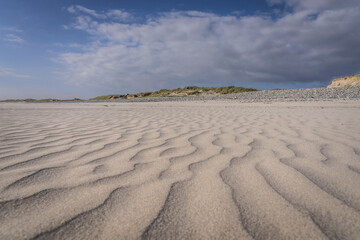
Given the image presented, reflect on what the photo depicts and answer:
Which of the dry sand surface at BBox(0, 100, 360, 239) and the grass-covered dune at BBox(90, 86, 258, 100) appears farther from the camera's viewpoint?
the grass-covered dune at BBox(90, 86, 258, 100)

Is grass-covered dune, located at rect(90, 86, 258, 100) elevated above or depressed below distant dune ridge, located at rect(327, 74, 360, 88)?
below

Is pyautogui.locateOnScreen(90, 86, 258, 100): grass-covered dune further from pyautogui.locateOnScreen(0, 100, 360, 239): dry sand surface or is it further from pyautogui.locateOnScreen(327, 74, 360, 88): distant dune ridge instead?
pyautogui.locateOnScreen(0, 100, 360, 239): dry sand surface

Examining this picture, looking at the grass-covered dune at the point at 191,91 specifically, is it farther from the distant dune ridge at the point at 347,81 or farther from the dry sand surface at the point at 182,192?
the dry sand surface at the point at 182,192

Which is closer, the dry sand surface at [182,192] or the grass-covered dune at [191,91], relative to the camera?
the dry sand surface at [182,192]

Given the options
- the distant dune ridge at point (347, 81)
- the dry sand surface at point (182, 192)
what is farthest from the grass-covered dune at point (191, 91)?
the dry sand surface at point (182, 192)

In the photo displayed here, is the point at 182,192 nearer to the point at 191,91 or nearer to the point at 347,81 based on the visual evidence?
the point at 191,91

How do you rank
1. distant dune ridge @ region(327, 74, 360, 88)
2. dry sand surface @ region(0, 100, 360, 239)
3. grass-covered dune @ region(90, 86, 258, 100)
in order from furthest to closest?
distant dune ridge @ region(327, 74, 360, 88)
grass-covered dune @ region(90, 86, 258, 100)
dry sand surface @ region(0, 100, 360, 239)

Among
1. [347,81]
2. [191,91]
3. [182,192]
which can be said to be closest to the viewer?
[182,192]

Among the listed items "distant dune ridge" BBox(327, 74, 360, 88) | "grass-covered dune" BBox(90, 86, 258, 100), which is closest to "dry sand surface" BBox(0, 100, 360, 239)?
"grass-covered dune" BBox(90, 86, 258, 100)

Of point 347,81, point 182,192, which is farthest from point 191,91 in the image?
point 182,192

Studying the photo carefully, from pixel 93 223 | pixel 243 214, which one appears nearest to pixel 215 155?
pixel 243 214

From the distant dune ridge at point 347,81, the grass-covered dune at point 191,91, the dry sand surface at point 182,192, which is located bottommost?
the dry sand surface at point 182,192

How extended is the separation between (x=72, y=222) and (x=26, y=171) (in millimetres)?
765

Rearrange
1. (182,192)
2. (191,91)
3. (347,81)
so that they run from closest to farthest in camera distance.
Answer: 1. (182,192)
2. (191,91)
3. (347,81)
